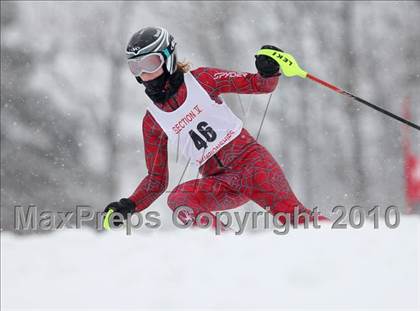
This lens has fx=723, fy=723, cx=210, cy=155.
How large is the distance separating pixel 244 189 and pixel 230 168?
0.56ft

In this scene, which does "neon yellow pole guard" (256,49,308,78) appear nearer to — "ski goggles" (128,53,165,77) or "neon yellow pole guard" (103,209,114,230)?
"ski goggles" (128,53,165,77)

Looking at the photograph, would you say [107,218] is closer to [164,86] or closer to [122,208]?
[122,208]

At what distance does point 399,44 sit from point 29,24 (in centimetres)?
1160

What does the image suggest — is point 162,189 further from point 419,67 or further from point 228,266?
point 419,67

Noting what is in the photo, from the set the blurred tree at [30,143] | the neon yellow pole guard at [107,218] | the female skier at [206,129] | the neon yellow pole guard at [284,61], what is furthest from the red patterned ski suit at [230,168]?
the blurred tree at [30,143]

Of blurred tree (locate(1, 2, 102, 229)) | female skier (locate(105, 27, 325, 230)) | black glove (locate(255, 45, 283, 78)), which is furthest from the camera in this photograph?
blurred tree (locate(1, 2, 102, 229))

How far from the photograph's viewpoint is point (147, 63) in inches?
183

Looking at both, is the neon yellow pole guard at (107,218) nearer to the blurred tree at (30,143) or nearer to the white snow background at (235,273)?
the white snow background at (235,273)

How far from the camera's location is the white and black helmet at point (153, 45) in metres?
4.62

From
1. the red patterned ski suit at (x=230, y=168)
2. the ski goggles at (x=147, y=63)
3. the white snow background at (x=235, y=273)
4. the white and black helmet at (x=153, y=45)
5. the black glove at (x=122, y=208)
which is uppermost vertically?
the white and black helmet at (x=153, y=45)

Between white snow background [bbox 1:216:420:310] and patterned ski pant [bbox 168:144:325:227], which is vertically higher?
patterned ski pant [bbox 168:144:325:227]

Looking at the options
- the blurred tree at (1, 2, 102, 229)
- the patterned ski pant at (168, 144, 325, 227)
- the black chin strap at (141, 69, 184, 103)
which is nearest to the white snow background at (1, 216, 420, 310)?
the patterned ski pant at (168, 144, 325, 227)

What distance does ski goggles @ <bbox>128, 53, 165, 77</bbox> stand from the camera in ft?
15.2

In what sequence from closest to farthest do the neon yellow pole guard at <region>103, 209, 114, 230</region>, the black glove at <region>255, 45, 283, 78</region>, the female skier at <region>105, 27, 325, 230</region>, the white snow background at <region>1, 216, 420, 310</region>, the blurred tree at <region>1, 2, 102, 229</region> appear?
1. the white snow background at <region>1, 216, 420, 310</region>
2. the black glove at <region>255, 45, 283, 78</region>
3. the female skier at <region>105, 27, 325, 230</region>
4. the neon yellow pole guard at <region>103, 209, 114, 230</region>
5. the blurred tree at <region>1, 2, 102, 229</region>
